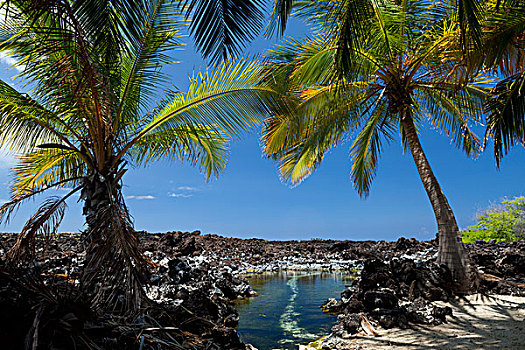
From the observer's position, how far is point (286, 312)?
596cm

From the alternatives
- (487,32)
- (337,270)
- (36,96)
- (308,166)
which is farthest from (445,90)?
(36,96)

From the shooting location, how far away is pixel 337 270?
37.7ft

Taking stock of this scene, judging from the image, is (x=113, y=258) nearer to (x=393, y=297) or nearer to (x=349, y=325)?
(x=349, y=325)

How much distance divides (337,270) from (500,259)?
508 cm

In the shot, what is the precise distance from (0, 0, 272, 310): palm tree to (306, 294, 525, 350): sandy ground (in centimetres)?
321

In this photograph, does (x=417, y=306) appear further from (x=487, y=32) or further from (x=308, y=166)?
(x=308, y=166)

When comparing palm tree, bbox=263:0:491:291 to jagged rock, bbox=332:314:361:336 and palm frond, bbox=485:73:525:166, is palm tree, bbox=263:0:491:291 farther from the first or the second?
jagged rock, bbox=332:314:361:336

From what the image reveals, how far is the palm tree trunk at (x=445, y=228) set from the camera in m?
6.48

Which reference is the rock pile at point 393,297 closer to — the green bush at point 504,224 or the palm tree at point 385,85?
the palm tree at point 385,85

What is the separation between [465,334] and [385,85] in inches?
230

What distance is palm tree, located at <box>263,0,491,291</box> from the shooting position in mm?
6465

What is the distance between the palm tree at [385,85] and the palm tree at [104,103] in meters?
1.61

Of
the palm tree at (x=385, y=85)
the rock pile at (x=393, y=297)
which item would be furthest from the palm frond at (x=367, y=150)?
the rock pile at (x=393, y=297)

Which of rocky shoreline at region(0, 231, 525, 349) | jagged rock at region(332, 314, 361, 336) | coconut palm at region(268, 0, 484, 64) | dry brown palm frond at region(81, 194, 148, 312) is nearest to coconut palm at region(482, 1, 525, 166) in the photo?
coconut palm at region(268, 0, 484, 64)
